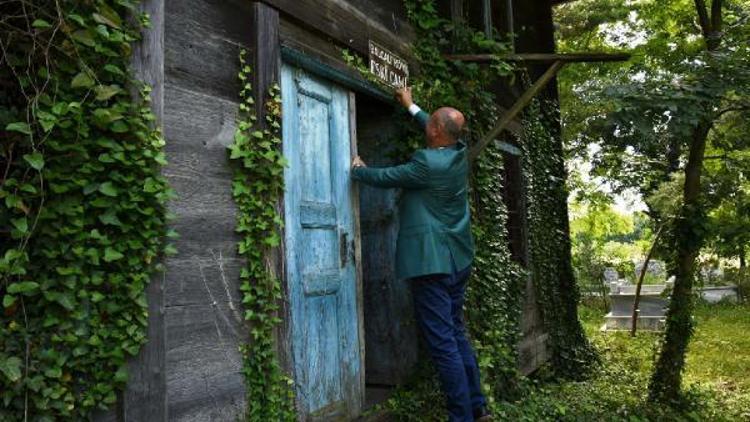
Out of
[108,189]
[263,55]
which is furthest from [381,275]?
[108,189]

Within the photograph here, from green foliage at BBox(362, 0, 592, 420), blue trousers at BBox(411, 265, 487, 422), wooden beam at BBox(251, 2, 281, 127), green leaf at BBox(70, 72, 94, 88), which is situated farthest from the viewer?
green foliage at BBox(362, 0, 592, 420)

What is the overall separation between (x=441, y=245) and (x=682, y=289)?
465cm

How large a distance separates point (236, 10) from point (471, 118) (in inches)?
119

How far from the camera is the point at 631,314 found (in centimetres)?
1379

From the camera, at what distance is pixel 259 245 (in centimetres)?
316

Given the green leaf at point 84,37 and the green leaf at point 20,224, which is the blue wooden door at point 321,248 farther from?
the green leaf at point 20,224

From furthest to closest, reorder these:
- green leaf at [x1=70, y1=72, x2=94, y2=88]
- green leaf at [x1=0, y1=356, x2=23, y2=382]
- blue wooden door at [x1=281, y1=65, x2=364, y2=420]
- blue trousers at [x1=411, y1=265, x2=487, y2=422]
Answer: blue trousers at [x1=411, y1=265, x2=487, y2=422]
blue wooden door at [x1=281, y1=65, x2=364, y2=420]
green leaf at [x1=70, y1=72, x2=94, y2=88]
green leaf at [x1=0, y1=356, x2=23, y2=382]

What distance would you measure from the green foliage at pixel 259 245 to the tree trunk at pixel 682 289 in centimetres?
550

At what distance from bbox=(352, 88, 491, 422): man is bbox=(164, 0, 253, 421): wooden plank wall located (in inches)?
50.1

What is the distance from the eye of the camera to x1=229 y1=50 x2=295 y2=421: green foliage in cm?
307

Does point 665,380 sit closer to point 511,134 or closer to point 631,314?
point 511,134

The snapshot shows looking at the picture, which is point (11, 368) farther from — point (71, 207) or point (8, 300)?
point (71, 207)

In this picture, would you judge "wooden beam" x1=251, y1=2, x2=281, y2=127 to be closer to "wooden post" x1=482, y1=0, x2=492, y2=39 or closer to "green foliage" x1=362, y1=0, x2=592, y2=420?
"green foliage" x1=362, y1=0, x2=592, y2=420

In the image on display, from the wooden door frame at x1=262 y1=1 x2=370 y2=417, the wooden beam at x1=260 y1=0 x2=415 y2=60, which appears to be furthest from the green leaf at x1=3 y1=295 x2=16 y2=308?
the wooden beam at x1=260 y1=0 x2=415 y2=60
